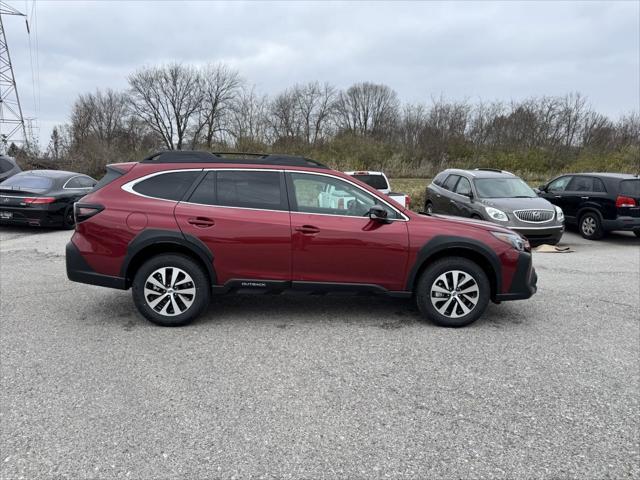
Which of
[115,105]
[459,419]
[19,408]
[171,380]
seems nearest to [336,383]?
[459,419]

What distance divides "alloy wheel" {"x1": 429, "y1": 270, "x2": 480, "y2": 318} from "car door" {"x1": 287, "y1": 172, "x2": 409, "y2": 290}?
40 cm

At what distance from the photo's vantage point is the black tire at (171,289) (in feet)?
15.1

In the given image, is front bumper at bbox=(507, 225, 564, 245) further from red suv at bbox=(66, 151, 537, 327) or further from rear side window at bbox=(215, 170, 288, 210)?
rear side window at bbox=(215, 170, 288, 210)

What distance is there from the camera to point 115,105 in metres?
55.4

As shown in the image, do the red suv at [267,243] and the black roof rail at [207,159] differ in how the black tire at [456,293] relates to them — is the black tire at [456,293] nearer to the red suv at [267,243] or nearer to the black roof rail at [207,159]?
the red suv at [267,243]

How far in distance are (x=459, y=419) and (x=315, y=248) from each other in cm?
217

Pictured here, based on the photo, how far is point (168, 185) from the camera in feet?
15.7

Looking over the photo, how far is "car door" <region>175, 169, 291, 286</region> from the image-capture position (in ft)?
15.1

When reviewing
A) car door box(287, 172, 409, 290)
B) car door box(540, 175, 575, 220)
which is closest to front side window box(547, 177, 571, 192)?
car door box(540, 175, 575, 220)

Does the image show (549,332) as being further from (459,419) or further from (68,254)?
(68,254)

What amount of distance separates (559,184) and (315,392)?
12182 millimetres

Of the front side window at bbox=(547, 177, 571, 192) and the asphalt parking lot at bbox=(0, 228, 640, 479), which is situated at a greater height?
the front side window at bbox=(547, 177, 571, 192)

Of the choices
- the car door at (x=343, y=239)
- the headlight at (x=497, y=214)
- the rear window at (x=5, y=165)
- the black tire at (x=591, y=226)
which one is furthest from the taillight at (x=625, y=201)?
the rear window at (x=5, y=165)

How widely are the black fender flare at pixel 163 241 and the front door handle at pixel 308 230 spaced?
944 mm
